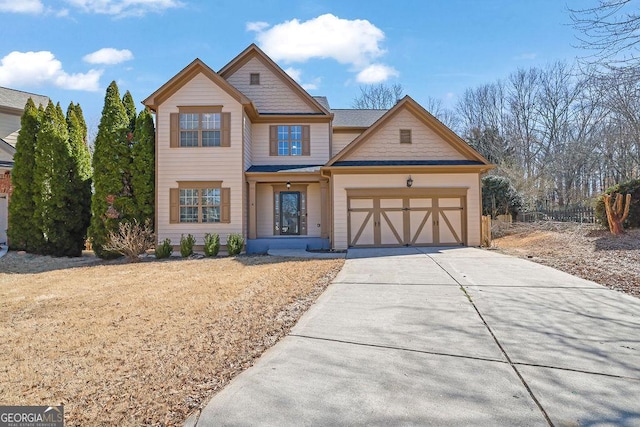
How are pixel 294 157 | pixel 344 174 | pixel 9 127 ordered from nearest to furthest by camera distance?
pixel 344 174
pixel 294 157
pixel 9 127

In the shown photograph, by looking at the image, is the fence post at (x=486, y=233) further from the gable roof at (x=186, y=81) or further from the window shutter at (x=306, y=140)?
the gable roof at (x=186, y=81)

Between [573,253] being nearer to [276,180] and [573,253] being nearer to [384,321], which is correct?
[384,321]

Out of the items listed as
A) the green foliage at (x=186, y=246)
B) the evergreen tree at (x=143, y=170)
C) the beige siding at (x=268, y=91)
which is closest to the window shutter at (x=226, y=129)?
the beige siding at (x=268, y=91)

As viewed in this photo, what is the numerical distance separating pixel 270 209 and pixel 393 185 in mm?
5384

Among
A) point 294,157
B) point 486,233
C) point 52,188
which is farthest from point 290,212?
point 52,188

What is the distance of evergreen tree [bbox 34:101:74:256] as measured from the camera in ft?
44.4

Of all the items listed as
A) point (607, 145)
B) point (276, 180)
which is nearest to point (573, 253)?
point (276, 180)

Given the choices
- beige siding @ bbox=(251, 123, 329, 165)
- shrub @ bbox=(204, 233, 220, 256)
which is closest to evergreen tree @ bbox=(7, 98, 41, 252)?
shrub @ bbox=(204, 233, 220, 256)

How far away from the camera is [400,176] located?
14.2 metres

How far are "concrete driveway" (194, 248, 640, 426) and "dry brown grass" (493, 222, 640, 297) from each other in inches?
59.5

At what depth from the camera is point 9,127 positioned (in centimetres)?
1972

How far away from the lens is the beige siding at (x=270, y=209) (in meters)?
16.1

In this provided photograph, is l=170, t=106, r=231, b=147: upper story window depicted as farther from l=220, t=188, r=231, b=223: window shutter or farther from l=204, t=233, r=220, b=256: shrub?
l=204, t=233, r=220, b=256: shrub

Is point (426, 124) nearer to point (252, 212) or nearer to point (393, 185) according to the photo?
point (393, 185)
